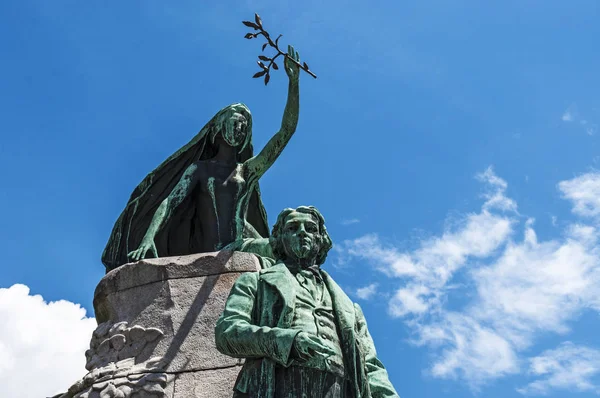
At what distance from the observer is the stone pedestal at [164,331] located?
826 centimetres

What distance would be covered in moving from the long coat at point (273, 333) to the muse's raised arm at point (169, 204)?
109 inches

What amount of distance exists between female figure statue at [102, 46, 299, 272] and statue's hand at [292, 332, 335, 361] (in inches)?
137

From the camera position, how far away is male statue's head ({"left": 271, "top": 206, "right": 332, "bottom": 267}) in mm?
7109

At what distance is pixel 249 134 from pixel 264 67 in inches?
48.9

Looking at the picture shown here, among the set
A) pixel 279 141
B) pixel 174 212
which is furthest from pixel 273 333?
pixel 279 141

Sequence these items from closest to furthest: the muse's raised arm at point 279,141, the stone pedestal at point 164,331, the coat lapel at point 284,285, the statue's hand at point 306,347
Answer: the statue's hand at point 306,347 → the coat lapel at point 284,285 → the stone pedestal at point 164,331 → the muse's raised arm at point 279,141

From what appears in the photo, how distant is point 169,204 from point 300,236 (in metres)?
3.08

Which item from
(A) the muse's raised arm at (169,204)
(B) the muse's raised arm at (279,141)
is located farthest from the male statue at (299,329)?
(B) the muse's raised arm at (279,141)

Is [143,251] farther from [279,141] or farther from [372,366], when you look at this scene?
[372,366]

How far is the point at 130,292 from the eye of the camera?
29.8 feet

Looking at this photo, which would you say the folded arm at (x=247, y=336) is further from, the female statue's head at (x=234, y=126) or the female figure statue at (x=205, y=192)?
the female statue's head at (x=234, y=126)

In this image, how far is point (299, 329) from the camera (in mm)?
6484

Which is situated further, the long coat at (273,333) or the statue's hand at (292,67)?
the statue's hand at (292,67)

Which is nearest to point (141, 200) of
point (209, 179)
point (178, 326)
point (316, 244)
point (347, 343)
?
point (209, 179)
